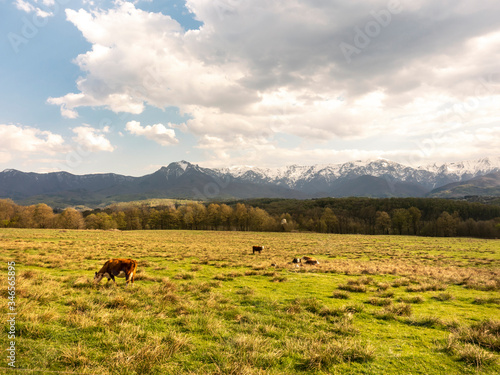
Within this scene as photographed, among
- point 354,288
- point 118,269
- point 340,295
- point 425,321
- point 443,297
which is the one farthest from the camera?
point 354,288

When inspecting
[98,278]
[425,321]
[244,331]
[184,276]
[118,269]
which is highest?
[244,331]

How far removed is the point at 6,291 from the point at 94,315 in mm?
5235

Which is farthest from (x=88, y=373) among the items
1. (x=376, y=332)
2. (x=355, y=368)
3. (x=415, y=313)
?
(x=415, y=313)

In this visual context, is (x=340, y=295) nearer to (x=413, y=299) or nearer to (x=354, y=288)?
(x=354, y=288)

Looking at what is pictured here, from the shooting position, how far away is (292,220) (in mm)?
129625

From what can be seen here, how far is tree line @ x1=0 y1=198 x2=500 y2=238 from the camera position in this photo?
99.4 meters

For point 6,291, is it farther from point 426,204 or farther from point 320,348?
point 426,204

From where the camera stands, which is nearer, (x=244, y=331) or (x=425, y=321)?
Result: (x=244, y=331)

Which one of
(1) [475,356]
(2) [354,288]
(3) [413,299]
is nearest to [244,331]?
(1) [475,356]

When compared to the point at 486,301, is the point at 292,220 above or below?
below

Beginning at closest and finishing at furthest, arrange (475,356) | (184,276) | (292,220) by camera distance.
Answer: (475,356) < (184,276) < (292,220)

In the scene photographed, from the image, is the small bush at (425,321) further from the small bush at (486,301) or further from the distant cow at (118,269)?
the distant cow at (118,269)

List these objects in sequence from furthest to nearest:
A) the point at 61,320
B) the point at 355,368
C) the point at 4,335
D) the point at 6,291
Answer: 1. the point at 6,291
2. the point at 61,320
3. the point at 4,335
4. the point at 355,368

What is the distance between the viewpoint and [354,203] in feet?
560
